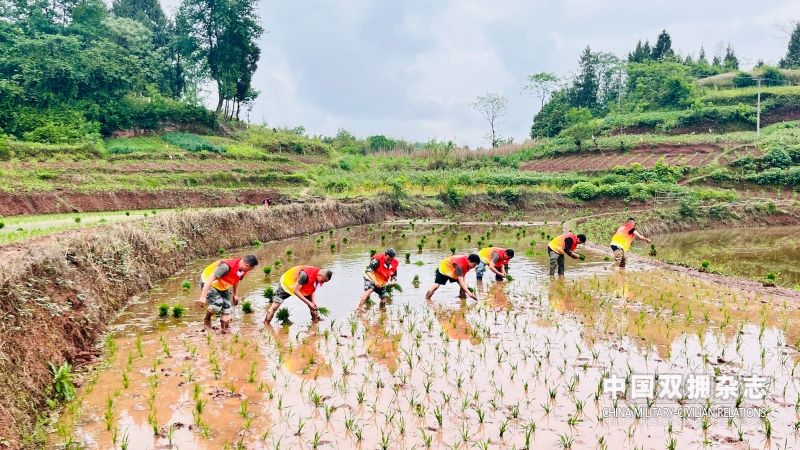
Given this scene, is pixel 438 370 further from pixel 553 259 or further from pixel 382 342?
pixel 553 259

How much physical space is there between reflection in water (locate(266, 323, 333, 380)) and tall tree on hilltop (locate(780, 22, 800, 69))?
3736 inches

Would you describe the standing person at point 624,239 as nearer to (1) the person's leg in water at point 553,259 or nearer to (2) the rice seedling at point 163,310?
(1) the person's leg in water at point 553,259

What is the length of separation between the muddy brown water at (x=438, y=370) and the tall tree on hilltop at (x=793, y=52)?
8784cm

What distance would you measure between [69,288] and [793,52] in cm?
10041

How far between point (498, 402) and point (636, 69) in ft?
257

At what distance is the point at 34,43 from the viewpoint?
38.2 meters

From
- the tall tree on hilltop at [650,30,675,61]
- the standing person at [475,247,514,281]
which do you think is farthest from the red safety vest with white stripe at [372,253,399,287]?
the tall tree on hilltop at [650,30,675,61]

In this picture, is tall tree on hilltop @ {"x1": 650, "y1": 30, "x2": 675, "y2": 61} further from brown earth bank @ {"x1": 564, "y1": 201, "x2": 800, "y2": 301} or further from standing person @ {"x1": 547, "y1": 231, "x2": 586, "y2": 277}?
standing person @ {"x1": 547, "y1": 231, "x2": 586, "y2": 277}

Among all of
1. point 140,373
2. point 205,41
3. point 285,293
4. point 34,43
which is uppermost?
point 205,41

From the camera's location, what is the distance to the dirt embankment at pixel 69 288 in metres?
6.79

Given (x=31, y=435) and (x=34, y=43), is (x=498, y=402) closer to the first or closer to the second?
(x=31, y=435)

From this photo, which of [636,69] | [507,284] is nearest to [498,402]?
[507,284]

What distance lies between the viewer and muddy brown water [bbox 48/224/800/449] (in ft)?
21.3

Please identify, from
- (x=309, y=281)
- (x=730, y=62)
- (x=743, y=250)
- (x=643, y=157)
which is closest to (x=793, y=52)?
(x=730, y=62)
